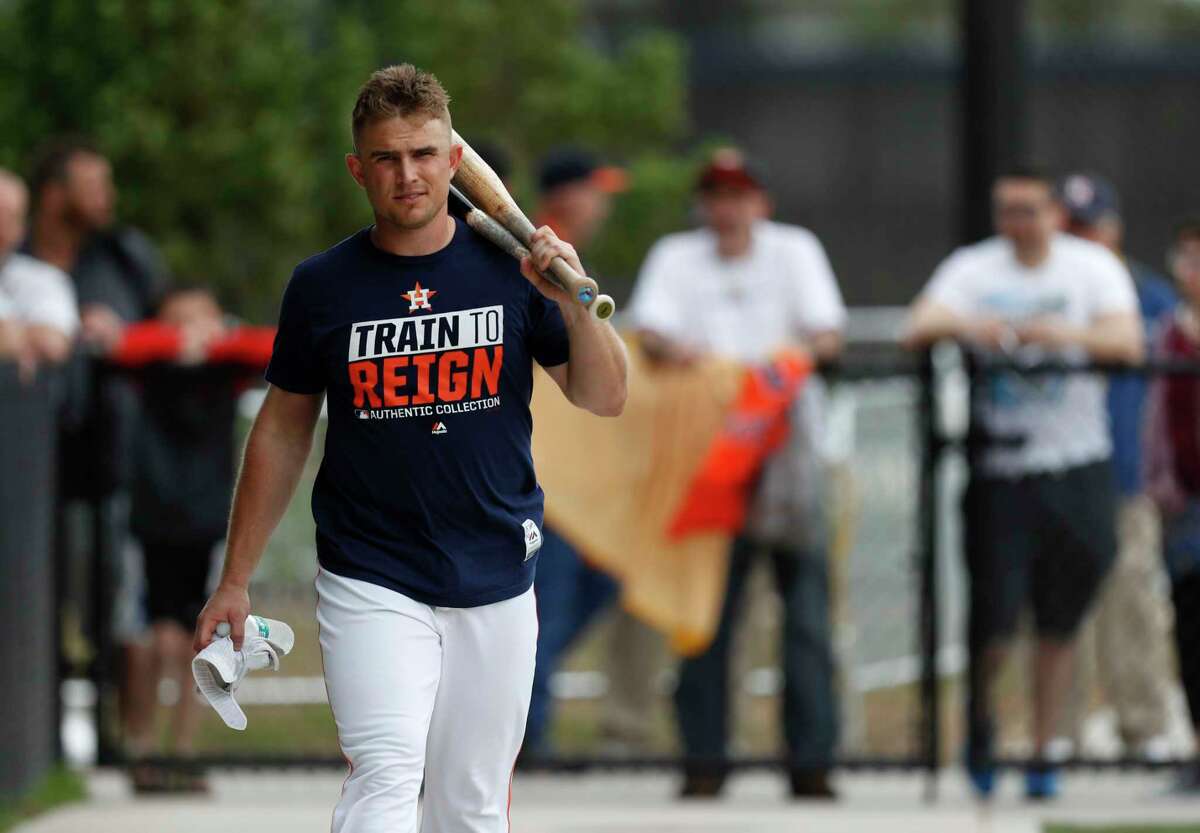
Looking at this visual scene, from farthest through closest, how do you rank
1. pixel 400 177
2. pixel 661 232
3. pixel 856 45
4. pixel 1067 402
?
pixel 856 45 → pixel 661 232 → pixel 1067 402 → pixel 400 177

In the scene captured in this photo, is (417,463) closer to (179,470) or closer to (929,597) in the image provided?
(179,470)

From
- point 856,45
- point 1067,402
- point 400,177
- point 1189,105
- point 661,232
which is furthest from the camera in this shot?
point 856,45

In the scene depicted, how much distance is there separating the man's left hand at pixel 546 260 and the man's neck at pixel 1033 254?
3842 mm

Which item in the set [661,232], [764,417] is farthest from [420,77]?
[661,232]

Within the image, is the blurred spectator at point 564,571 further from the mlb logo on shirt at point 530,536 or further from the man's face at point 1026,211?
the mlb logo on shirt at point 530,536

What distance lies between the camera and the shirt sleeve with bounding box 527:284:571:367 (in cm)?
448

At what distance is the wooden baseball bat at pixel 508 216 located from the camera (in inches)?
164

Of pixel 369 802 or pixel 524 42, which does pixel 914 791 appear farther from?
pixel 524 42

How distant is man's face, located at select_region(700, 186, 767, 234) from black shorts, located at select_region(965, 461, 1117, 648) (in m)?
1.27

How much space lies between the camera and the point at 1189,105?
24.9 m

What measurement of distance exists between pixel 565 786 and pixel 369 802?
3877mm

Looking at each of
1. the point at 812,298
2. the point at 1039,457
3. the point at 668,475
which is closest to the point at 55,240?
the point at 668,475

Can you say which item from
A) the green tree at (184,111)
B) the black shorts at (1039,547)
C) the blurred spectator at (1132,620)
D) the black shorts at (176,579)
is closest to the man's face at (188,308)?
the black shorts at (176,579)

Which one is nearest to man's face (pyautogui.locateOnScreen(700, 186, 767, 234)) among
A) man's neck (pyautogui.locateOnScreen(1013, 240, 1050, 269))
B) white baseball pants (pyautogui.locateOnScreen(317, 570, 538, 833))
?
man's neck (pyautogui.locateOnScreen(1013, 240, 1050, 269))
